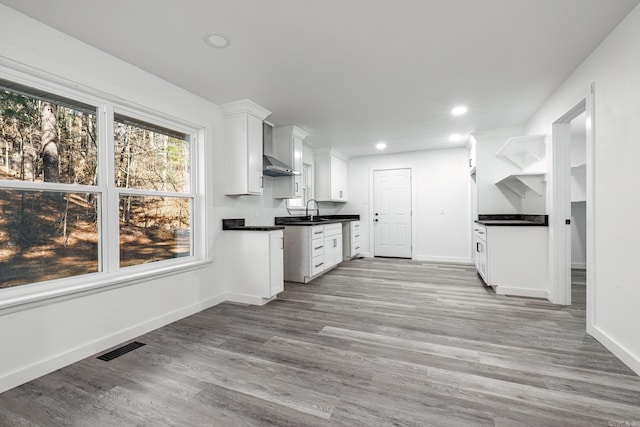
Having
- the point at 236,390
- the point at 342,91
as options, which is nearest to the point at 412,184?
the point at 342,91

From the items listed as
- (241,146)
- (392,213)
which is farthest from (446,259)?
(241,146)

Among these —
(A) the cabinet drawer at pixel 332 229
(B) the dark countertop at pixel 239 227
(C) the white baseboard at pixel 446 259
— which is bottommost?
(C) the white baseboard at pixel 446 259

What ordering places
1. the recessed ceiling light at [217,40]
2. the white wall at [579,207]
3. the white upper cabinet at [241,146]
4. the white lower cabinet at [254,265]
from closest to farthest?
1. the recessed ceiling light at [217,40]
2. the white lower cabinet at [254,265]
3. the white upper cabinet at [241,146]
4. the white wall at [579,207]

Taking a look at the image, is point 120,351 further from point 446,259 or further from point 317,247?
point 446,259

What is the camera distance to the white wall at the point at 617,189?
1908 millimetres

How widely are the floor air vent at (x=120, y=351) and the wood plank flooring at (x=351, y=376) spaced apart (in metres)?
0.07

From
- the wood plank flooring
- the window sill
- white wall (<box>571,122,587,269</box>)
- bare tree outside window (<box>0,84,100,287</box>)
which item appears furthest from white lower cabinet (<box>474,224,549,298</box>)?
bare tree outside window (<box>0,84,100,287</box>)

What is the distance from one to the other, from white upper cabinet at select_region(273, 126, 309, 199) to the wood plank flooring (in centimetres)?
212

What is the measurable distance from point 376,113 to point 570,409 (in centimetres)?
338

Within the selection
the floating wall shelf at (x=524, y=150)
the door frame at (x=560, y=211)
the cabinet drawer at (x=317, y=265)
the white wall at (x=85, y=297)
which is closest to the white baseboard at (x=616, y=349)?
the door frame at (x=560, y=211)

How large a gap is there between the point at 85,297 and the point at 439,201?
590 centimetres

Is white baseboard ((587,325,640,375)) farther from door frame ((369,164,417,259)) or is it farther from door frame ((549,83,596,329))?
door frame ((369,164,417,259))

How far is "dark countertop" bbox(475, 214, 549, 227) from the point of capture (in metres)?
3.49

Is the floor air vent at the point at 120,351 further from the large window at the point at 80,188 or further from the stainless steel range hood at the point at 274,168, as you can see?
the stainless steel range hood at the point at 274,168
